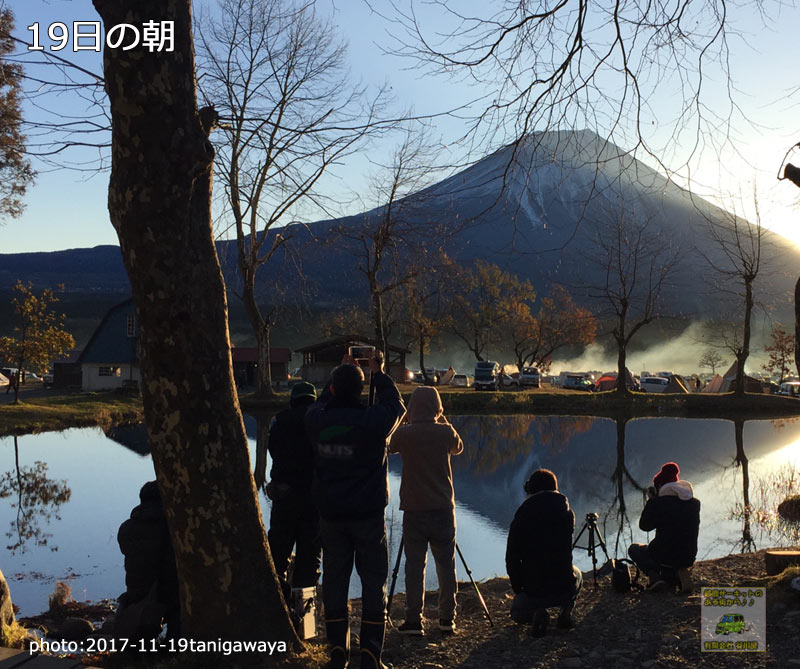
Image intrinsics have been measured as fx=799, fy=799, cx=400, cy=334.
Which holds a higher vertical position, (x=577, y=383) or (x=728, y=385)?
(x=577, y=383)

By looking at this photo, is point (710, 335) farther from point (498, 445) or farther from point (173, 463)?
point (173, 463)

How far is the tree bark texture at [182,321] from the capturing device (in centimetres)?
452

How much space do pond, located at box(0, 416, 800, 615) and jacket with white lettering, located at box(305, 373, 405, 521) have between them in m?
4.89

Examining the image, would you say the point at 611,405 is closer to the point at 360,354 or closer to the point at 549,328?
the point at 549,328

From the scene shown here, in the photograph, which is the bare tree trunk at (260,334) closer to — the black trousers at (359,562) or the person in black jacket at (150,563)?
the person in black jacket at (150,563)

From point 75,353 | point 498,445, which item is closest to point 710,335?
point 75,353

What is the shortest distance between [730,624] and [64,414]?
3003 centimetres

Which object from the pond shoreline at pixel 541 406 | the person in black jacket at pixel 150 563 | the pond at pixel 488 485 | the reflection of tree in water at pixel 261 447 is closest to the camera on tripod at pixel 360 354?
the person in black jacket at pixel 150 563

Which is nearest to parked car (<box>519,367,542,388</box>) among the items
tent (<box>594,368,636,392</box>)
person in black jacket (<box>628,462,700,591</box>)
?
tent (<box>594,368,636,392</box>)

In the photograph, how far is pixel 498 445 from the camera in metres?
24.0

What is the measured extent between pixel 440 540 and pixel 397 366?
62278 mm

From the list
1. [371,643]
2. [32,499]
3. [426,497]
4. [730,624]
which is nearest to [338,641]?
[371,643]

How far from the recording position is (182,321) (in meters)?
4.54

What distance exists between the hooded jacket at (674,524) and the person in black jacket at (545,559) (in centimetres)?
139
